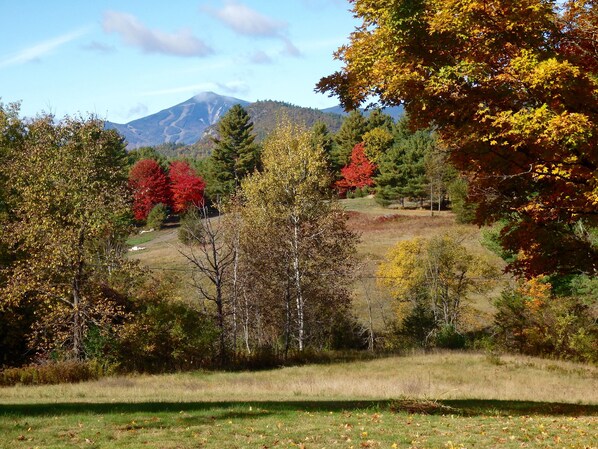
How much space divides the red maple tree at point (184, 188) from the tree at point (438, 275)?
43.3 m

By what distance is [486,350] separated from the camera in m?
31.9

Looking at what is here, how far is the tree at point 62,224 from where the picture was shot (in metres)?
22.6

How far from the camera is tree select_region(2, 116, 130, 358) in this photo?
22.6 m

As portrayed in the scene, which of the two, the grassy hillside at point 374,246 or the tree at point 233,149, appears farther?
the tree at point 233,149

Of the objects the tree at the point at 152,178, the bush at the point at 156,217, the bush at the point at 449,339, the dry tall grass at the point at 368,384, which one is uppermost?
the tree at the point at 152,178

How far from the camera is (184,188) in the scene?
81.8m

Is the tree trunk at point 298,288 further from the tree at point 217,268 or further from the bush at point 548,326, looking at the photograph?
the bush at point 548,326

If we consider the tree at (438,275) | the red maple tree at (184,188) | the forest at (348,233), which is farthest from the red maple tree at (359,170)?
the tree at (438,275)

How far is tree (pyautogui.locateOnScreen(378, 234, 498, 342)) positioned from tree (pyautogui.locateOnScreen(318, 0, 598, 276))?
94.0 ft

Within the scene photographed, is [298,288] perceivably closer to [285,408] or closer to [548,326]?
[548,326]

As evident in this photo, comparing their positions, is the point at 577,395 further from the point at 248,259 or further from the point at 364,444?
the point at 248,259

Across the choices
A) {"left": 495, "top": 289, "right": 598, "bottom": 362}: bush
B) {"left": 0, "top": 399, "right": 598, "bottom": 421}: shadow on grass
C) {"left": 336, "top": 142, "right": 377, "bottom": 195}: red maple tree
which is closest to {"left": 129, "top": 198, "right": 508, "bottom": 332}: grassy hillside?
{"left": 336, "top": 142, "right": 377, "bottom": 195}: red maple tree

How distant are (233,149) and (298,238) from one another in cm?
5377

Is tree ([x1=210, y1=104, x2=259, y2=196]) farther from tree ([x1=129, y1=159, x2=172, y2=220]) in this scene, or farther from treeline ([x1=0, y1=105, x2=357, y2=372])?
treeline ([x1=0, y1=105, x2=357, y2=372])
